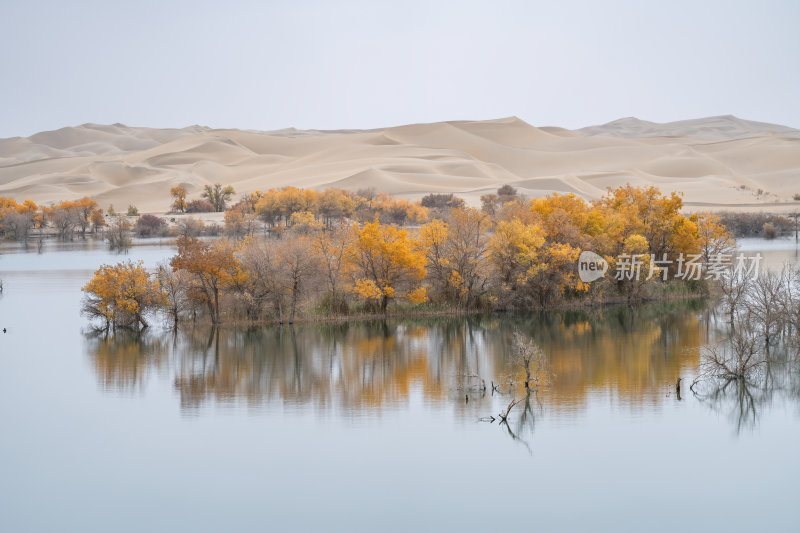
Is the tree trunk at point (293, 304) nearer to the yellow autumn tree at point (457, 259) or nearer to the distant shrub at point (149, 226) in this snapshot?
the yellow autumn tree at point (457, 259)

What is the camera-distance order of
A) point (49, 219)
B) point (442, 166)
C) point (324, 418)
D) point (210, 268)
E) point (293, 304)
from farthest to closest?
1. point (442, 166)
2. point (49, 219)
3. point (293, 304)
4. point (210, 268)
5. point (324, 418)

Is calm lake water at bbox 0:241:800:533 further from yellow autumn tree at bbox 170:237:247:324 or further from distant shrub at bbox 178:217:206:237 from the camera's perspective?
distant shrub at bbox 178:217:206:237

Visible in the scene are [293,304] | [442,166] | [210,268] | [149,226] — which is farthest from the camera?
[442,166]

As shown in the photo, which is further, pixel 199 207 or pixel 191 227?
pixel 199 207

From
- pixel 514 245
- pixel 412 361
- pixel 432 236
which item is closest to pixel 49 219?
pixel 432 236

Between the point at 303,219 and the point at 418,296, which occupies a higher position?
the point at 303,219

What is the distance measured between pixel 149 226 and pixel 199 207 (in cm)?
1561

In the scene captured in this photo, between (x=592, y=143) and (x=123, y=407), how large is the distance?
449 feet

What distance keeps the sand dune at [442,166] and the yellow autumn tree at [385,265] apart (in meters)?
61.1

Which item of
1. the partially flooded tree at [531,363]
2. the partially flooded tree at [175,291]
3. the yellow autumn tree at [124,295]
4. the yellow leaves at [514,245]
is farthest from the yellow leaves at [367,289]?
the partially flooded tree at [531,363]

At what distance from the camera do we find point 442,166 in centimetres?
13425

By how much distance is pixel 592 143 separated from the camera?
493 feet

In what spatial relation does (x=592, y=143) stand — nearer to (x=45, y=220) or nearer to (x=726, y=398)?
(x=45, y=220)

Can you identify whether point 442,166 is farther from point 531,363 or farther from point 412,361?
point 531,363
